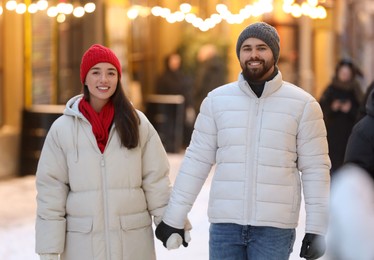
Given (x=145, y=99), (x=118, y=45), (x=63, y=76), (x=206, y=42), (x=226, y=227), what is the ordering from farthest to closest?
(x=206, y=42)
(x=145, y=99)
(x=118, y=45)
(x=63, y=76)
(x=226, y=227)

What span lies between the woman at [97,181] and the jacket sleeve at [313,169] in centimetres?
78

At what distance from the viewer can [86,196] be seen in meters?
5.04

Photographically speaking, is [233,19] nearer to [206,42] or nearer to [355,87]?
[206,42]

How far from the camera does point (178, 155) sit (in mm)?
17094

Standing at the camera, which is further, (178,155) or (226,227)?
(178,155)

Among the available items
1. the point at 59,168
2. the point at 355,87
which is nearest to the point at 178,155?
the point at 355,87

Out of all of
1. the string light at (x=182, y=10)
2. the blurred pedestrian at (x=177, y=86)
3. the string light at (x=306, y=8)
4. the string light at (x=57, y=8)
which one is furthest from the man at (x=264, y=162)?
the blurred pedestrian at (x=177, y=86)

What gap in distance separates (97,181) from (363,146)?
5.33ft

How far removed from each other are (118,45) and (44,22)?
2425 mm

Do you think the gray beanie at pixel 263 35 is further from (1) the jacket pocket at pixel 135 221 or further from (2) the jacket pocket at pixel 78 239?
(2) the jacket pocket at pixel 78 239

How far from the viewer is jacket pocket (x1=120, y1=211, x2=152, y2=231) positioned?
200 inches

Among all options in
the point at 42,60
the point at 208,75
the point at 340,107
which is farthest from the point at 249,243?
the point at 208,75

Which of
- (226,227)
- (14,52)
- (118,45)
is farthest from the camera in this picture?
(118,45)

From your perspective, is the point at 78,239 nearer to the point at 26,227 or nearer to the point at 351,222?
the point at 351,222
